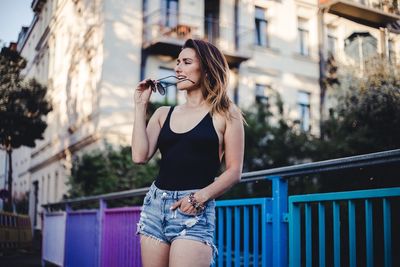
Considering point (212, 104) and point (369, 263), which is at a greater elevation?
point (212, 104)

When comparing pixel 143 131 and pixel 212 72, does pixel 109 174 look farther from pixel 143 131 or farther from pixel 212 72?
pixel 212 72

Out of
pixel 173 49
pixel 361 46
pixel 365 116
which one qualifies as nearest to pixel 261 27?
pixel 173 49

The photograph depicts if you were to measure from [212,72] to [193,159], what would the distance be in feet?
1.53

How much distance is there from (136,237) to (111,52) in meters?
12.7

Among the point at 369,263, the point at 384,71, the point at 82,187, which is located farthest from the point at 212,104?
the point at 82,187

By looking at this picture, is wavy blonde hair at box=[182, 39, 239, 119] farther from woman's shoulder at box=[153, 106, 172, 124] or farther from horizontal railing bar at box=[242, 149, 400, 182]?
horizontal railing bar at box=[242, 149, 400, 182]

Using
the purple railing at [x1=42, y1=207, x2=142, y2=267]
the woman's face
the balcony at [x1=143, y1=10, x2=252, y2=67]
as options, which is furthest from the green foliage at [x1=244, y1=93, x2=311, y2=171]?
the woman's face

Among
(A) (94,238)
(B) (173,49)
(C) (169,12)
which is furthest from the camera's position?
(C) (169,12)

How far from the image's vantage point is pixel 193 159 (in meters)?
2.32

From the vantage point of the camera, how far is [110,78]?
16391 millimetres

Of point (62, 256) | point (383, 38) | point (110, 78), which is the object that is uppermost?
point (383, 38)

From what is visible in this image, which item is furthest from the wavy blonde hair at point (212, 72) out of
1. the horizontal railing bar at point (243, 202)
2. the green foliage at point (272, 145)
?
the green foliage at point (272, 145)

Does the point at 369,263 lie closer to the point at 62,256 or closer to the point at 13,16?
the point at 62,256

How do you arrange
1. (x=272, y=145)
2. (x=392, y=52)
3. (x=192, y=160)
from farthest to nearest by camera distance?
(x=272, y=145)
(x=392, y=52)
(x=192, y=160)
